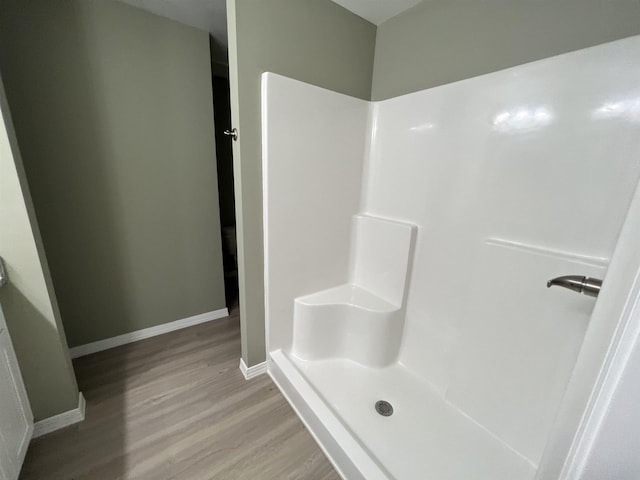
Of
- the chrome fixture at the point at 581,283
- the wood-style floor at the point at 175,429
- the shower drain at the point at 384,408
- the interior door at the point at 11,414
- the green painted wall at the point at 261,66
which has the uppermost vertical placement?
the green painted wall at the point at 261,66

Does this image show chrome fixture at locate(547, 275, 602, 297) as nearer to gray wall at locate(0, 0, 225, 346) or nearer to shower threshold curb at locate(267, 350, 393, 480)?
shower threshold curb at locate(267, 350, 393, 480)

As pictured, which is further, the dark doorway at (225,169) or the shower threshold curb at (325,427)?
the dark doorway at (225,169)

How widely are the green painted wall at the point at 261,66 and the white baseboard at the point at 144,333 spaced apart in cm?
82

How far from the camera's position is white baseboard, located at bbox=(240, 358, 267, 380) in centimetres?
164

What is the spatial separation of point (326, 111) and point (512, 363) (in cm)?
171

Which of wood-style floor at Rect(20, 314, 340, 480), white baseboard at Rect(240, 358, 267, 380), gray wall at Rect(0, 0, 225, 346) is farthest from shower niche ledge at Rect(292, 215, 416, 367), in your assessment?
gray wall at Rect(0, 0, 225, 346)

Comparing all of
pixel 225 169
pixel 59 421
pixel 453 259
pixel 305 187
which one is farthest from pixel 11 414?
pixel 225 169

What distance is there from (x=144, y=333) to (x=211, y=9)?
8.09 ft

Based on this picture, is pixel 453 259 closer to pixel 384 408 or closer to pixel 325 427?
pixel 384 408

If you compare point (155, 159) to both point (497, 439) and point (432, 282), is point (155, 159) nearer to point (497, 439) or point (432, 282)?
point (432, 282)

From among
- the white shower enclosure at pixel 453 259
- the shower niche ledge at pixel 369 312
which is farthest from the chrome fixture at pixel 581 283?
the shower niche ledge at pixel 369 312

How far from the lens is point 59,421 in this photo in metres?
1.26

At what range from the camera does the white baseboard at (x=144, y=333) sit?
177cm

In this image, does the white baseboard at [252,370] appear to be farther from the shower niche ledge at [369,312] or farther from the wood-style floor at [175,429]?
the shower niche ledge at [369,312]
